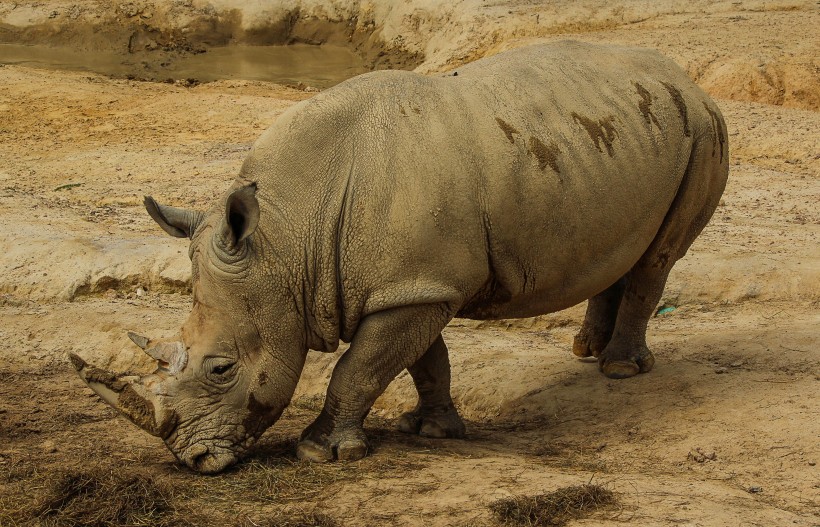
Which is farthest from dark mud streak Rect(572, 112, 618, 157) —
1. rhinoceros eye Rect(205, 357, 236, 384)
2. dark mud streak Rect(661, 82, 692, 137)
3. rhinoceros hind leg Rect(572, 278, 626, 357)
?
rhinoceros eye Rect(205, 357, 236, 384)

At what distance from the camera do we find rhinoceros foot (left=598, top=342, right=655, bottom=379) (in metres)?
7.56

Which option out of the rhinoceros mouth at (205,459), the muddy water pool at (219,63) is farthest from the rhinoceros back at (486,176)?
the muddy water pool at (219,63)

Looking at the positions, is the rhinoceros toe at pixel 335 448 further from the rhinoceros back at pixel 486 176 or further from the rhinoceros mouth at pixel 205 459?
the rhinoceros back at pixel 486 176

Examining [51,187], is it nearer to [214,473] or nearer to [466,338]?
[466,338]

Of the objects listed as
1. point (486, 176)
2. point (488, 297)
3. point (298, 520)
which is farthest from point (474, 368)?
point (298, 520)

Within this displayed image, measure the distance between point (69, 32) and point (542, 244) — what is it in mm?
18492

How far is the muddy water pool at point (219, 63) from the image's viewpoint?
2144cm

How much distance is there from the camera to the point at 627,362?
24.8 ft

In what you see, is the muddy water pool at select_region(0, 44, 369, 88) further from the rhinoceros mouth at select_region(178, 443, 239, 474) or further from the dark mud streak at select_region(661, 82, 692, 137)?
the rhinoceros mouth at select_region(178, 443, 239, 474)

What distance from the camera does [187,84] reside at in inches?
803

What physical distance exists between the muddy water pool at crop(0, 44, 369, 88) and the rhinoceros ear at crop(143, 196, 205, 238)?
50.4ft

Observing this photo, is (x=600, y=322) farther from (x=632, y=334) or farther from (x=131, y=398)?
(x=131, y=398)

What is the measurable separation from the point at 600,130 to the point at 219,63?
1702 cm

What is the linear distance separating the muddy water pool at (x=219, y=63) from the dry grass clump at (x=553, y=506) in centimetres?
1667
